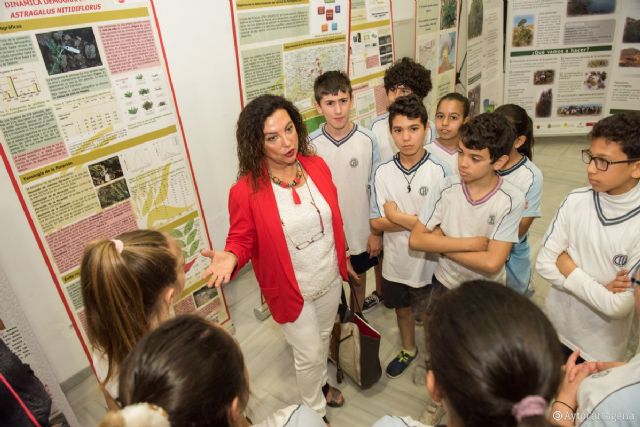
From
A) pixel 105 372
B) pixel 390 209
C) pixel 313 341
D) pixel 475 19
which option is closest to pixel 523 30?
pixel 475 19

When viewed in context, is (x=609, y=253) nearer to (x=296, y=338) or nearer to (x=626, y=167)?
(x=626, y=167)

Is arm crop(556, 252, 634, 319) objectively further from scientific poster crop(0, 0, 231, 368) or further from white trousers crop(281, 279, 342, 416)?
scientific poster crop(0, 0, 231, 368)

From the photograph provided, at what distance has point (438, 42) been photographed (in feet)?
14.7

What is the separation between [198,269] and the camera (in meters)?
2.67

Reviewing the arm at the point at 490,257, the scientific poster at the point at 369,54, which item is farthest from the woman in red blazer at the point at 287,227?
the scientific poster at the point at 369,54

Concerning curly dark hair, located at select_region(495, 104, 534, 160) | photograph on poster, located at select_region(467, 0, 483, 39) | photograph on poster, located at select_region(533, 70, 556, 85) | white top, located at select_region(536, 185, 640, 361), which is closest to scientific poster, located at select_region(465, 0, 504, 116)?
photograph on poster, located at select_region(467, 0, 483, 39)

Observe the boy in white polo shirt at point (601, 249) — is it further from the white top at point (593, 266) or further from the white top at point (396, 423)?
the white top at point (396, 423)

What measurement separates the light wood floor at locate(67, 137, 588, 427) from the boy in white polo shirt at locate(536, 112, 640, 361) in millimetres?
951

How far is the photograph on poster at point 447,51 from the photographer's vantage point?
457 cm

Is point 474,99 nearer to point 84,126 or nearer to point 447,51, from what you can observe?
point 447,51

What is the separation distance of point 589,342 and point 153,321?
1.74 m

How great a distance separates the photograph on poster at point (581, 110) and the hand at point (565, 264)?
479 cm

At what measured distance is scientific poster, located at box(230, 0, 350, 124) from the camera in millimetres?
2641

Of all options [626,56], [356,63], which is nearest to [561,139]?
[626,56]
